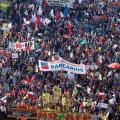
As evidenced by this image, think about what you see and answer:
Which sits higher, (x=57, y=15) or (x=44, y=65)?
(x=57, y=15)

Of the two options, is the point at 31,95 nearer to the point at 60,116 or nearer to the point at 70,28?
the point at 60,116

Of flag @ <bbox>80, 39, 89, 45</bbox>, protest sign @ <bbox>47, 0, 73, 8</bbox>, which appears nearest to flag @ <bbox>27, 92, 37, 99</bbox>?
flag @ <bbox>80, 39, 89, 45</bbox>

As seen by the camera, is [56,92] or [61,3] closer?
[56,92]

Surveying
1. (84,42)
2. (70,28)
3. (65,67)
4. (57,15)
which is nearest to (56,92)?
(65,67)

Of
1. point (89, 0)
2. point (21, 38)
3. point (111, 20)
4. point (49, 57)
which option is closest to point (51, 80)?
point (49, 57)

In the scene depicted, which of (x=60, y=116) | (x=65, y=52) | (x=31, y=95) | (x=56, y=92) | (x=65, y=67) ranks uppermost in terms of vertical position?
(x=65, y=52)

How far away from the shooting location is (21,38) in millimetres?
49219

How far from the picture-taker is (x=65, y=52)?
47.3m

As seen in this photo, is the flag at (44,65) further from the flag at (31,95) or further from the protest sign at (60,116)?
the protest sign at (60,116)

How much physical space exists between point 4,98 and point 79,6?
13754 mm

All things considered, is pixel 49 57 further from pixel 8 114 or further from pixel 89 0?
pixel 89 0

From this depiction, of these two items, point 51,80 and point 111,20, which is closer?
point 51,80

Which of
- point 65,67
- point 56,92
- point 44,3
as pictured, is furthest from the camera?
point 44,3

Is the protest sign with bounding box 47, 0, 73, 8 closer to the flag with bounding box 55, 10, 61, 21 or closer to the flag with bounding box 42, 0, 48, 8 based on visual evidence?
the flag with bounding box 42, 0, 48, 8
